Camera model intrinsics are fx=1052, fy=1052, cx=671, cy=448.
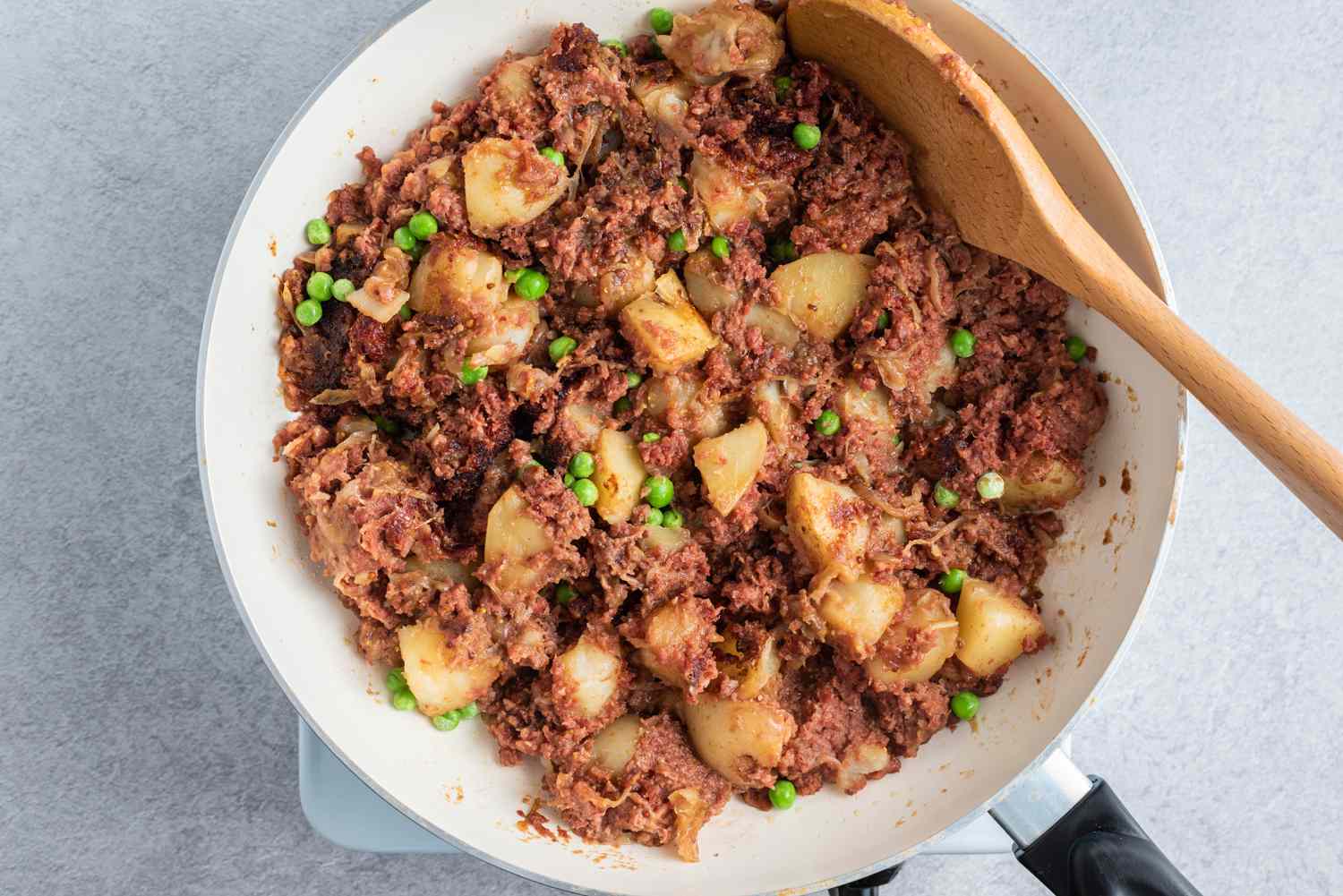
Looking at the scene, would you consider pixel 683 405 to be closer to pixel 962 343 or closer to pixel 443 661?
pixel 962 343

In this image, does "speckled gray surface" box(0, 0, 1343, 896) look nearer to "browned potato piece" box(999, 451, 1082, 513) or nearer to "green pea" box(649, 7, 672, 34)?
"browned potato piece" box(999, 451, 1082, 513)

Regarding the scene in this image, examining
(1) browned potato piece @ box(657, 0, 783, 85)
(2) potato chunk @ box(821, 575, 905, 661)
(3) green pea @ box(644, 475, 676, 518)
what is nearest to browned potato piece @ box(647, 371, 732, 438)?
(3) green pea @ box(644, 475, 676, 518)

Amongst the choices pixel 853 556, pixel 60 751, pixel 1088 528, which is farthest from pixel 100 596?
pixel 1088 528

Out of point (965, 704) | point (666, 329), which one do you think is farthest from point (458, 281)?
point (965, 704)

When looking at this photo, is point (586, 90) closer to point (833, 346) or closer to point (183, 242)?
point (833, 346)

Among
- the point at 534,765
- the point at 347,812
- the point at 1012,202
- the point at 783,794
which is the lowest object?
the point at 347,812

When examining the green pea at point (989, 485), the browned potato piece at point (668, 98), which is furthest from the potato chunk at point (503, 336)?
the green pea at point (989, 485)

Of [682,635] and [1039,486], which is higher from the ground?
[1039,486]

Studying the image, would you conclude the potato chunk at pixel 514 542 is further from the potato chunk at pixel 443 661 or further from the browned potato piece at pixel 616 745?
the browned potato piece at pixel 616 745
